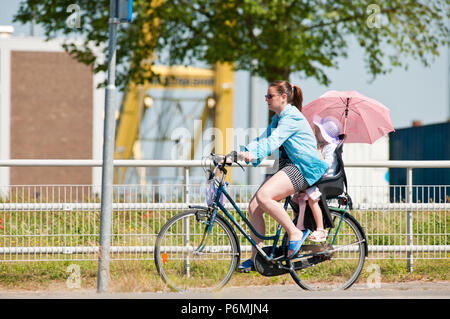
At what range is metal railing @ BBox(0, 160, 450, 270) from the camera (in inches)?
280


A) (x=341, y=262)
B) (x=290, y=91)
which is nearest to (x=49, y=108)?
(x=341, y=262)

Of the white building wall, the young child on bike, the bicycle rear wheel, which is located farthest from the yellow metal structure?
the bicycle rear wheel

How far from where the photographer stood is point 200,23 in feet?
61.7

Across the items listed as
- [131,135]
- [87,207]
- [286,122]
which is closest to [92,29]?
[131,135]

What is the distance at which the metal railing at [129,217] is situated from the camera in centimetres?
711

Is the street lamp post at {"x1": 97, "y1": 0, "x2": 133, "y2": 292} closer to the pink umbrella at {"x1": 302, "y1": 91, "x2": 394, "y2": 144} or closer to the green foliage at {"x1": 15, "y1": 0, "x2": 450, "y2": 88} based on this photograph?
the pink umbrella at {"x1": 302, "y1": 91, "x2": 394, "y2": 144}

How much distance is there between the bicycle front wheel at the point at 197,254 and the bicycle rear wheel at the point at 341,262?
856mm

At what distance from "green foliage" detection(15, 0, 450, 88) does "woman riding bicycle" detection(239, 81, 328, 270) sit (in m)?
11.4

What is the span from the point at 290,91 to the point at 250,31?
1257 centimetres

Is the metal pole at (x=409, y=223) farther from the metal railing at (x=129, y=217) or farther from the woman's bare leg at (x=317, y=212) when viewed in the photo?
the woman's bare leg at (x=317, y=212)

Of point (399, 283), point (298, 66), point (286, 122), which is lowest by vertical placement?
point (399, 283)

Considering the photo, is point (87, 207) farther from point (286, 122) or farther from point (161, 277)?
point (286, 122)

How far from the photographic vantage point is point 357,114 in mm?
6898
